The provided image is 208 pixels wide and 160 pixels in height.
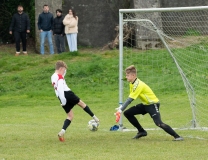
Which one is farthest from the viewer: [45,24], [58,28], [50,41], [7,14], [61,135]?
[7,14]

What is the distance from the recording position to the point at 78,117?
59.0 ft

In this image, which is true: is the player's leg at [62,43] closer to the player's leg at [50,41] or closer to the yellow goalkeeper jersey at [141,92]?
the player's leg at [50,41]

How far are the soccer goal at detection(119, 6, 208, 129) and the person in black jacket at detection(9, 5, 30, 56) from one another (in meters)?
4.74

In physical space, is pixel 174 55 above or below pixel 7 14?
above

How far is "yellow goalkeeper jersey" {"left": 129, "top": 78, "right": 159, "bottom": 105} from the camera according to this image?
40.3 feet

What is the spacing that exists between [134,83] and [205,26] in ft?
25.5

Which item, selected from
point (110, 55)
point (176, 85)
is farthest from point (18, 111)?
point (110, 55)

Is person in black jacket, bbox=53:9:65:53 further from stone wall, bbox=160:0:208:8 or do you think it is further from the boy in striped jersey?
the boy in striped jersey

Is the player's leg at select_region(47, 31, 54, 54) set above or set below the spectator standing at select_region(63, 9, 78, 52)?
below

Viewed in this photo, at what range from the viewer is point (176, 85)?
20.9 m

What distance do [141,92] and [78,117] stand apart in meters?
5.83

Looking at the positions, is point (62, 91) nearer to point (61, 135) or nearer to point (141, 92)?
point (61, 135)

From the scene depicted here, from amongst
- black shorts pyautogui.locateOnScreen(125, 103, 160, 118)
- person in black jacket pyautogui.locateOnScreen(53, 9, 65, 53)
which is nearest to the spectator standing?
person in black jacket pyautogui.locateOnScreen(53, 9, 65, 53)

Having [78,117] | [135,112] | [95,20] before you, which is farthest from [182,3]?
[135,112]
